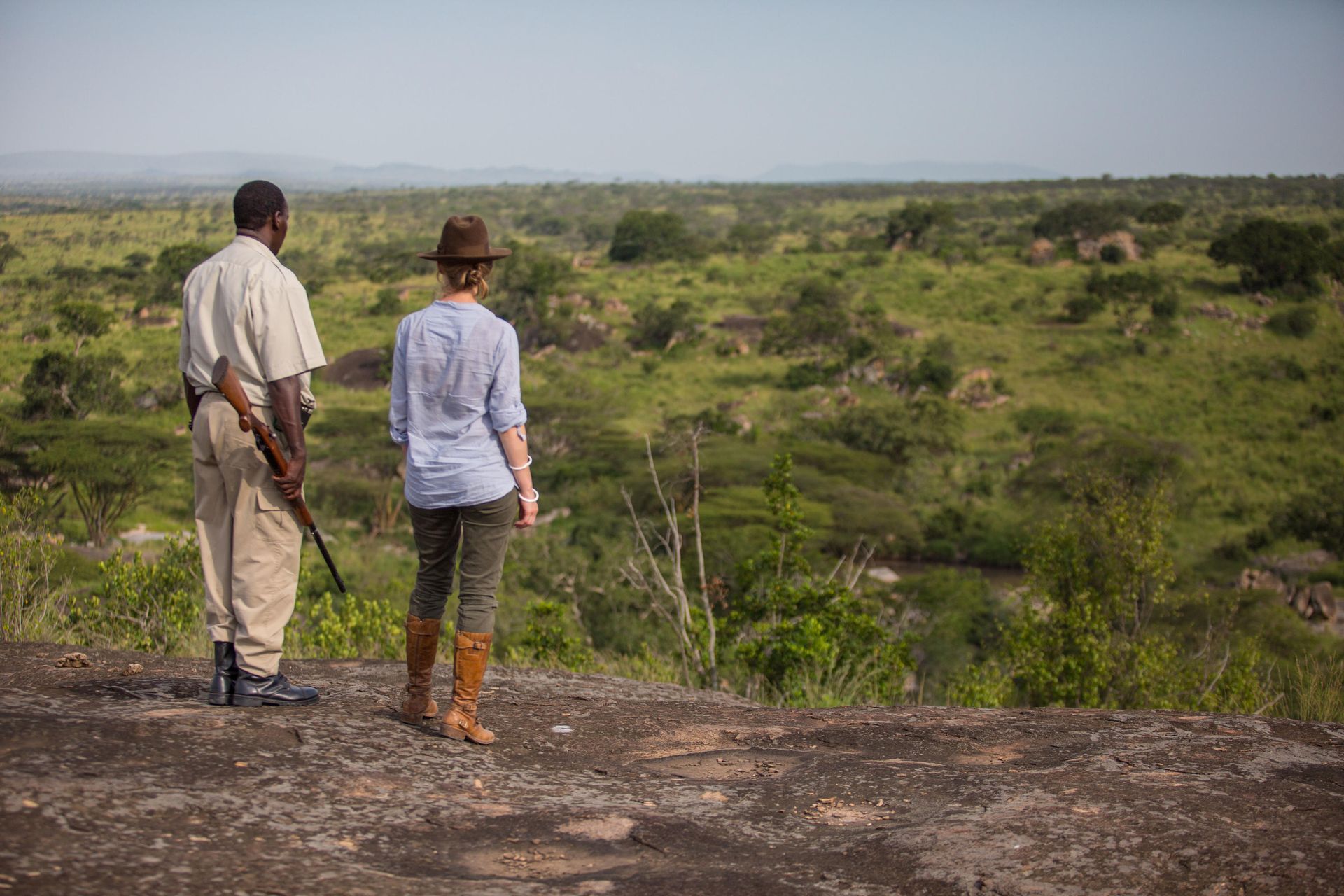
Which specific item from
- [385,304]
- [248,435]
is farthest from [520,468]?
[385,304]

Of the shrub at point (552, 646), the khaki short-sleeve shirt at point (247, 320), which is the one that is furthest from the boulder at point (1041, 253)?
the khaki short-sleeve shirt at point (247, 320)

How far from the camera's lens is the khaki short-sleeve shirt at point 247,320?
2.88 metres

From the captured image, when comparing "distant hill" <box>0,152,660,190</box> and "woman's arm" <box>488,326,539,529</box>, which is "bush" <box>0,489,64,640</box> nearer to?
"woman's arm" <box>488,326,539,529</box>

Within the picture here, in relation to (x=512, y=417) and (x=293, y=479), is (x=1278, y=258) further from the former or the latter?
(x=293, y=479)

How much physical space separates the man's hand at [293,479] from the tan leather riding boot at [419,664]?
1.54 feet

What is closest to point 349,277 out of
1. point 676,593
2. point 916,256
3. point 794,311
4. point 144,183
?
point 794,311

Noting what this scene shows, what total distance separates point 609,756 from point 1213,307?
3504cm

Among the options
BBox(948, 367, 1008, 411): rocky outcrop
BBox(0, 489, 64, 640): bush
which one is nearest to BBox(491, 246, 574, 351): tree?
BBox(948, 367, 1008, 411): rocky outcrop

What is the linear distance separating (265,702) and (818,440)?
23.2 metres

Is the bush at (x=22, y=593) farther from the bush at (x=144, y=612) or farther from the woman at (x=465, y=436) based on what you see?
the woman at (x=465, y=436)

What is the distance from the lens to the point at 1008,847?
2324 millimetres

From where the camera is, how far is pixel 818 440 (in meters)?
25.8

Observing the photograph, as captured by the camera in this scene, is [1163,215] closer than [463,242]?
No

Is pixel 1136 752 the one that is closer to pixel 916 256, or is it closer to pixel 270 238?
pixel 270 238
